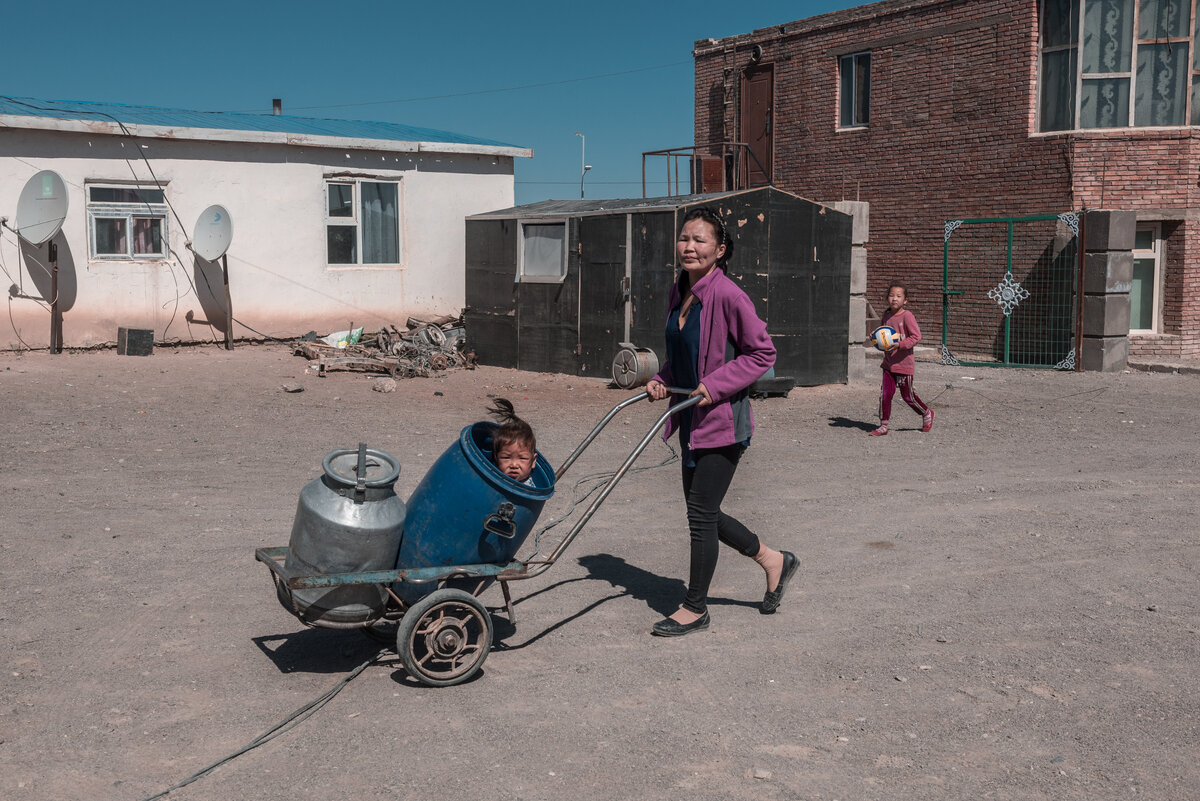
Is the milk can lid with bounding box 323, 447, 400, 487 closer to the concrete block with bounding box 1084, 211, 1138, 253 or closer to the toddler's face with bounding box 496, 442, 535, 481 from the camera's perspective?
the toddler's face with bounding box 496, 442, 535, 481

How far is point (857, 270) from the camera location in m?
16.0

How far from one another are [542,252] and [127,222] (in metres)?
6.45

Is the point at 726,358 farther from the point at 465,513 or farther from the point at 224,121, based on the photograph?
the point at 224,121

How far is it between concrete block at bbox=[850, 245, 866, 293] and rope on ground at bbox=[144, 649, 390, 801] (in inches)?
486

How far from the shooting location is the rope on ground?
12.0 feet

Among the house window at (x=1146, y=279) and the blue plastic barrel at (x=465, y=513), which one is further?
the house window at (x=1146, y=279)

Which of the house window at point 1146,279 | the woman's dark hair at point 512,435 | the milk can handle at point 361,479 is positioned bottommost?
the milk can handle at point 361,479

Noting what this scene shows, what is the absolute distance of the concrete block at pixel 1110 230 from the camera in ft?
58.4

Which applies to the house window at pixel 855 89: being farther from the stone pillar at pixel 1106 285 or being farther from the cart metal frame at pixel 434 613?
the cart metal frame at pixel 434 613

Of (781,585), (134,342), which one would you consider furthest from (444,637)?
(134,342)

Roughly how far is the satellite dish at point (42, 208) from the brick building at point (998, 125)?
528 inches

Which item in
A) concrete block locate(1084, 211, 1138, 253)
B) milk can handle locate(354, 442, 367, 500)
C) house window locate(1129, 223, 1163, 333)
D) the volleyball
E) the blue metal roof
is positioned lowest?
milk can handle locate(354, 442, 367, 500)

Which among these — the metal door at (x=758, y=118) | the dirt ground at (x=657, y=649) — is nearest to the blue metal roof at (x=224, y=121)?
the metal door at (x=758, y=118)

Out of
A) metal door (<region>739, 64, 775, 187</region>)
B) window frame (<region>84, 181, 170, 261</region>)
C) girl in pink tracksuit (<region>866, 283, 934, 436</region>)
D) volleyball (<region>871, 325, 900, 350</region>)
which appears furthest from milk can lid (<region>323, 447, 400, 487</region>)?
metal door (<region>739, 64, 775, 187</region>)
